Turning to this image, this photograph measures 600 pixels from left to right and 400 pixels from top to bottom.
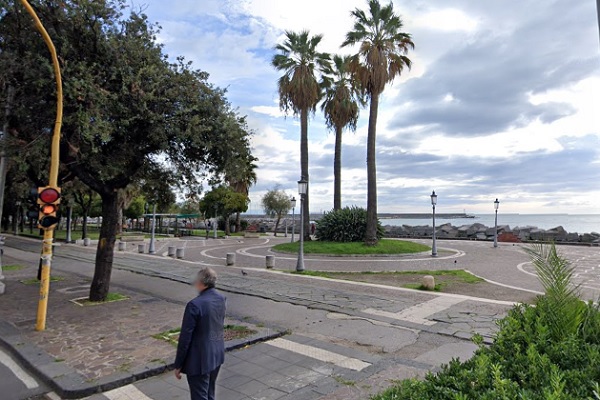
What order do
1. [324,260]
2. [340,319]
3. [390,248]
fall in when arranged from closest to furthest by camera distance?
[340,319], [324,260], [390,248]

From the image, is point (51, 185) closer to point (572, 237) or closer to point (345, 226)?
point (345, 226)

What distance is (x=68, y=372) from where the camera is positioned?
5.15m

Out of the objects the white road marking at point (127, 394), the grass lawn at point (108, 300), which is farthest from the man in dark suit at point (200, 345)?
the grass lawn at point (108, 300)

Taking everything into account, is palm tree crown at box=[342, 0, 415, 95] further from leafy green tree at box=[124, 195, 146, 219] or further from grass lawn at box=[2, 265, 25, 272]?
leafy green tree at box=[124, 195, 146, 219]

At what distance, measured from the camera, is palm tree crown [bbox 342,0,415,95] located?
2298 cm

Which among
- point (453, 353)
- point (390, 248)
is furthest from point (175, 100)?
point (390, 248)

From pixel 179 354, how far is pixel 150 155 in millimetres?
7752

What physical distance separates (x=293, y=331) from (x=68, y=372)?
11.8 ft

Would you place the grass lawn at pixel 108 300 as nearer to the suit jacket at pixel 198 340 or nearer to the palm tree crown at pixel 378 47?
the suit jacket at pixel 198 340

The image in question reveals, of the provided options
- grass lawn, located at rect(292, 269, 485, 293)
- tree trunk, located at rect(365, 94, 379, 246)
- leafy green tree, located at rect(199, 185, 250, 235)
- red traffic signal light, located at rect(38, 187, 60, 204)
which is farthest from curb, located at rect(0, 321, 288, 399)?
leafy green tree, located at rect(199, 185, 250, 235)

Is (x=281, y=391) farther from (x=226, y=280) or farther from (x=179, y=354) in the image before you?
(x=226, y=280)

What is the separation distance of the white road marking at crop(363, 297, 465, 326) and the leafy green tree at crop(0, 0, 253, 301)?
5.46m

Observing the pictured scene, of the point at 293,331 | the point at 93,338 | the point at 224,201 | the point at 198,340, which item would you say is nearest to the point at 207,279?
the point at 198,340

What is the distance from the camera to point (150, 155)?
10.4 metres
